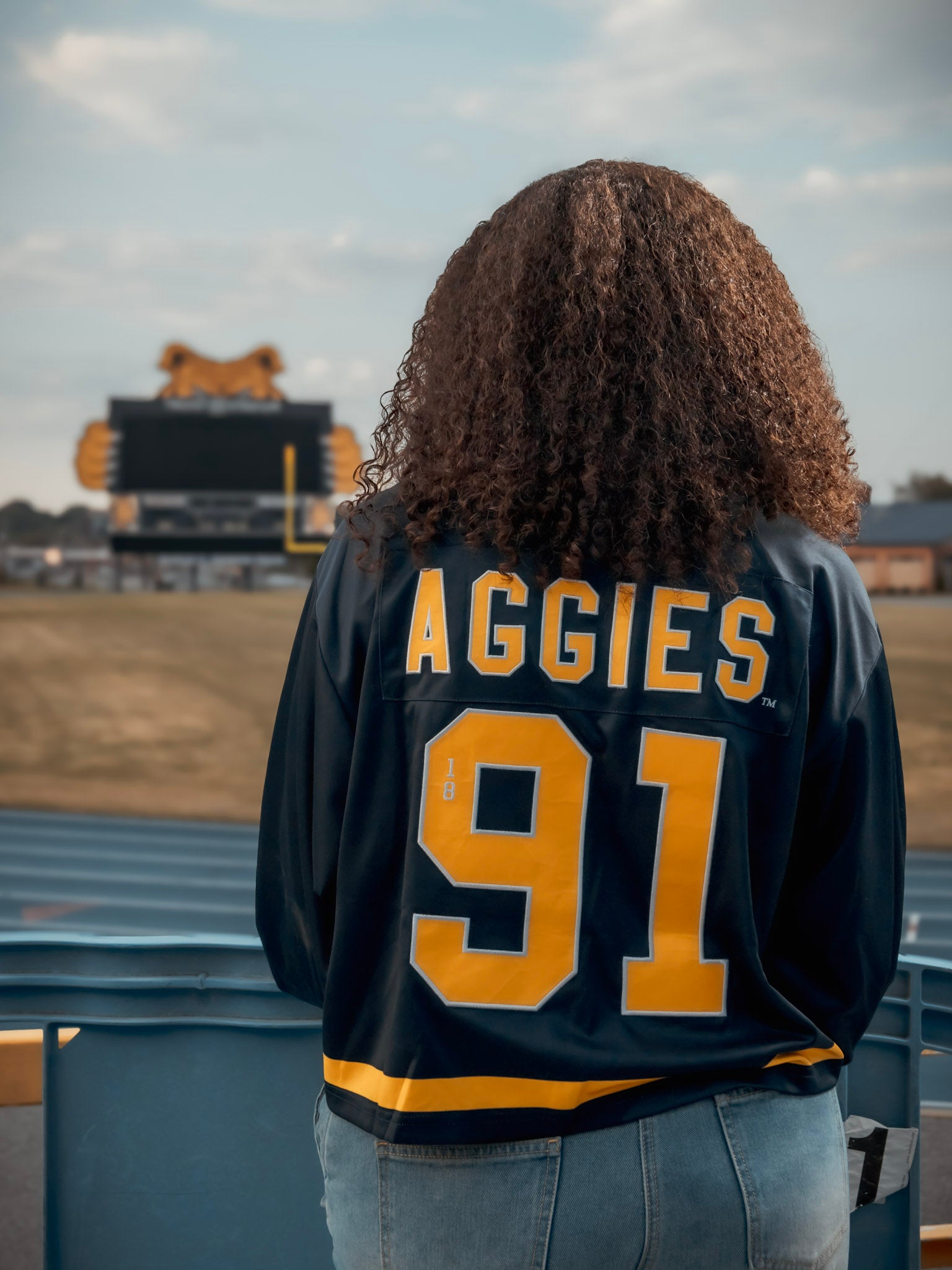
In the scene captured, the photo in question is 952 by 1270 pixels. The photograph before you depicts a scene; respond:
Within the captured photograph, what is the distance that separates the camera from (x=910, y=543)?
6363mm

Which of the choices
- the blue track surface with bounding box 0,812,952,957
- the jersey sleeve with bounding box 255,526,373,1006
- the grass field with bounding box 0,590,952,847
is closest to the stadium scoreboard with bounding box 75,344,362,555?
the grass field with bounding box 0,590,952,847

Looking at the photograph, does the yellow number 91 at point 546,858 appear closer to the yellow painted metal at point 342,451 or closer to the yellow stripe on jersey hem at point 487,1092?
the yellow stripe on jersey hem at point 487,1092

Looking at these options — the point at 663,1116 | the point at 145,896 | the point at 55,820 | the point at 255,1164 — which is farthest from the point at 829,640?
the point at 55,820

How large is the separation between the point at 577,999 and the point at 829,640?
0.76 ft

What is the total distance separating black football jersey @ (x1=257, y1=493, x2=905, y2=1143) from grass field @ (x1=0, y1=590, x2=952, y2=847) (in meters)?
8.63

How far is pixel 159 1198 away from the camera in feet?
2.98

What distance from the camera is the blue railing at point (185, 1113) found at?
91 cm

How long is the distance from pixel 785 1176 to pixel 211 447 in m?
10.1

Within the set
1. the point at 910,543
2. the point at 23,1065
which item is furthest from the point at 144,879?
the point at 23,1065

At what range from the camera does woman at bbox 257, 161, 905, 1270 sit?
522 mm

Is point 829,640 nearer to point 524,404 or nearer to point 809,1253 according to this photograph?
point 524,404

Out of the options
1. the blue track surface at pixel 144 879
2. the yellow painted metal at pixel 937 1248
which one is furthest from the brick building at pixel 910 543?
the yellow painted metal at pixel 937 1248

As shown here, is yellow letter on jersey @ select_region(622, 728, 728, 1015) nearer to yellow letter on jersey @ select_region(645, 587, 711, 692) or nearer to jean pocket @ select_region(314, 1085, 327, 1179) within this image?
yellow letter on jersey @ select_region(645, 587, 711, 692)

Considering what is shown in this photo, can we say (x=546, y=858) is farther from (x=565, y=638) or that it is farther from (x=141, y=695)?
(x=141, y=695)
